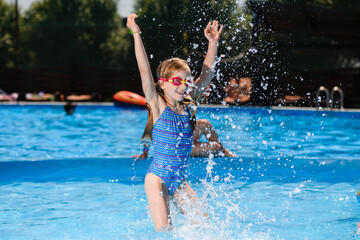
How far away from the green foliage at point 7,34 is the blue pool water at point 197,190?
20.1 m

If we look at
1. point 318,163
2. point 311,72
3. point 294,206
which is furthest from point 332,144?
point 311,72

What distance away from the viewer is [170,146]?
10.7 ft

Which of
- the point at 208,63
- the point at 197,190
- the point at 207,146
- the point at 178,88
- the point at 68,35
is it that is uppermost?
the point at 68,35

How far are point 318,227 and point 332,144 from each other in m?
5.36

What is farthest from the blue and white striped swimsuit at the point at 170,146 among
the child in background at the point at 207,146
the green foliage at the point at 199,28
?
the green foliage at the point at 199,28

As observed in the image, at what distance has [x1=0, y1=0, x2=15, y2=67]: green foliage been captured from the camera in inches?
1250

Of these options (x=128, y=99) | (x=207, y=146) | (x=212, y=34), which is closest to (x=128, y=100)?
(x=128, y=99)

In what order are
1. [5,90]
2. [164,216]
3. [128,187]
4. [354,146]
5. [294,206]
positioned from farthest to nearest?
[5,90], [354,146], [128,187], [294,206], [164,216]

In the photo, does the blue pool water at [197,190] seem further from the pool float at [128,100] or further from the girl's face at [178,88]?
the pool float at [128,100]

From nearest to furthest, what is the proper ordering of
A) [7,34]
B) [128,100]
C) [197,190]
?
[197,190] → [128,100] → [7,34]

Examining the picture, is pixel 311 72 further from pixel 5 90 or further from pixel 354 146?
pixel 5 90

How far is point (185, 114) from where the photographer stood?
3.34m

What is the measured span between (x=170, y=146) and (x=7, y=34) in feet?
126

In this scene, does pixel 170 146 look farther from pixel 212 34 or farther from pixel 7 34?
pixel 7 34
